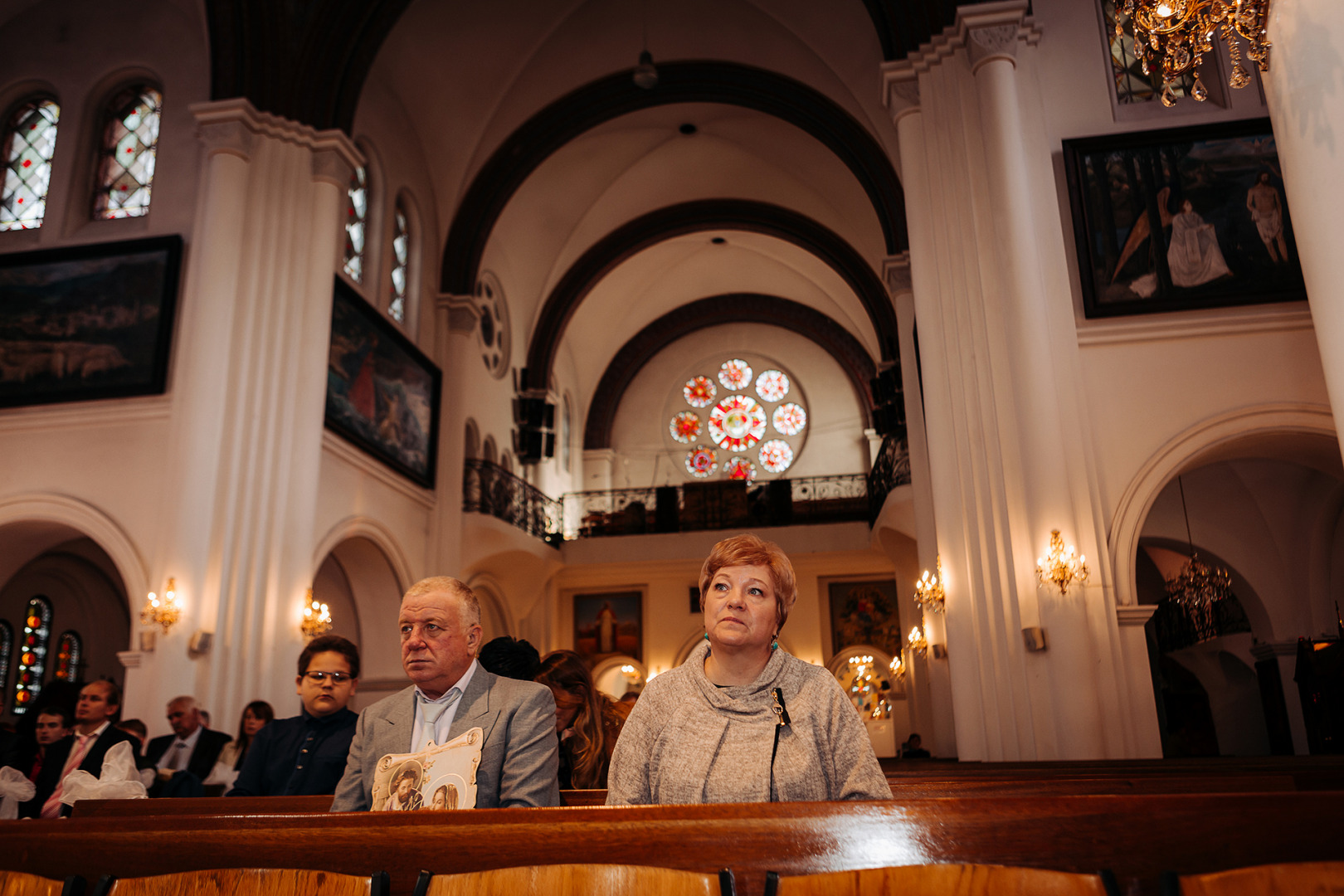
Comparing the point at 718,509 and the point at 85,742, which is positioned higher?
the point at 718,509

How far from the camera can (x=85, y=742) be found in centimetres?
529

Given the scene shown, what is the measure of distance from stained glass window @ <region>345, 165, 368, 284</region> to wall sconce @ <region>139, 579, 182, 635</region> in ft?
16.8

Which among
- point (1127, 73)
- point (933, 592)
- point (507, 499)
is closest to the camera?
point (933, 592)

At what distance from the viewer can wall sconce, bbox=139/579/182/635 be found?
30.1 ft

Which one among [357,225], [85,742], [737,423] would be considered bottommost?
[85,742]

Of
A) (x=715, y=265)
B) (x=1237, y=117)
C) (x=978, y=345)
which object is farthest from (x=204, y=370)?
(x=715, y=265)

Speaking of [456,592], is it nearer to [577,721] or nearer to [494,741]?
[494,741]

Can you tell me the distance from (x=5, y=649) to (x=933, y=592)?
37.0ft

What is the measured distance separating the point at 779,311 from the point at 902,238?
11458 mm

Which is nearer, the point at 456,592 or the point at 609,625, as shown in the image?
the point at 456,592

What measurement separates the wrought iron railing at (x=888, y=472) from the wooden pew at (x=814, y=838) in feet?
36.8

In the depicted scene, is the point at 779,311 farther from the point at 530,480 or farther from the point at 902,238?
the point at 902,238

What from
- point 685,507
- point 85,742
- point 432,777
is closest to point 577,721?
point 432,777

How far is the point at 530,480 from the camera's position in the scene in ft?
64.7
